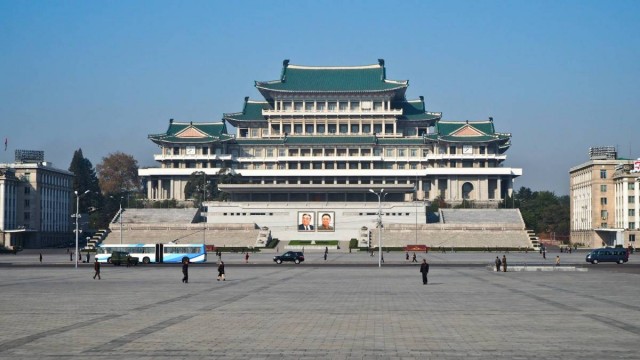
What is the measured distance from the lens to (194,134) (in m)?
144

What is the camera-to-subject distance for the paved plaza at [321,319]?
67.1 feet

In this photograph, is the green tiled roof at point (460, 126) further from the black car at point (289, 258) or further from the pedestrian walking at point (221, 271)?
the pedestrian walking at point (221, 271)

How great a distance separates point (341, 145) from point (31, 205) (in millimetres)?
46460

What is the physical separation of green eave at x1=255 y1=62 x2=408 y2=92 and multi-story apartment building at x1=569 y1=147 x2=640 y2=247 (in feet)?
108

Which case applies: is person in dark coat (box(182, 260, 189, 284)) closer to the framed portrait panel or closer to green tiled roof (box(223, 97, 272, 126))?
the framed portrait panel

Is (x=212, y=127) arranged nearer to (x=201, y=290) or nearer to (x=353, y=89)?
(x=353, y=89)

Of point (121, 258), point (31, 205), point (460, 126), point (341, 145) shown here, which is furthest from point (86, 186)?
point (121, 258)

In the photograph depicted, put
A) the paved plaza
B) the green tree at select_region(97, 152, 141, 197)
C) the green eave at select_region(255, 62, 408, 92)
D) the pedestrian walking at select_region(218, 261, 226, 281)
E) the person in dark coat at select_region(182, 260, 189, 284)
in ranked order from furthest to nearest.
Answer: the green tree at select_region(97, 152, 141, 197) < the green eave at select_region(255, 62, 408, 92) < the pedestrian walking at select_region(218, 261, 226, 281) < the person in dark coat at select_region(182, 260, 189, 284) < the paved plaza

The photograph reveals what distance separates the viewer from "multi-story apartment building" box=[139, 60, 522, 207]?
139 meters

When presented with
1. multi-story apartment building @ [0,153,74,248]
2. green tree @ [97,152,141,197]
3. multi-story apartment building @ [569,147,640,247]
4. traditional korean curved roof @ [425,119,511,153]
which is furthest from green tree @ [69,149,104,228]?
multi-story apartment building @ [569,147,640,247]

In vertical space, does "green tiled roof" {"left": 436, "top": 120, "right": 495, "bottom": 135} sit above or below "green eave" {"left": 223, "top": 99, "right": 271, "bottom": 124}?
below

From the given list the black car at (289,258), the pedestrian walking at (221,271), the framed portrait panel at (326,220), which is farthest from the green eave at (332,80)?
the pedestrian walking at (221,271)

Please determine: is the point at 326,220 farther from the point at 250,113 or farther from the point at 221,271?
the point at 221,271

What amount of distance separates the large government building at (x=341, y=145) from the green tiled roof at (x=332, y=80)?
16 centimetres
